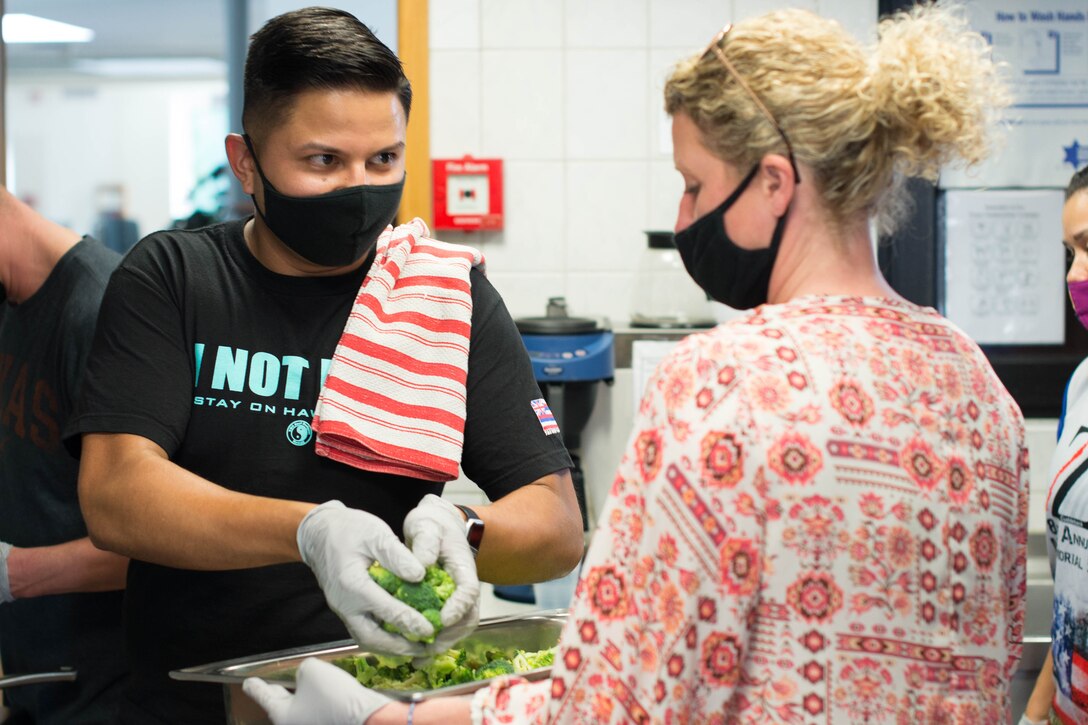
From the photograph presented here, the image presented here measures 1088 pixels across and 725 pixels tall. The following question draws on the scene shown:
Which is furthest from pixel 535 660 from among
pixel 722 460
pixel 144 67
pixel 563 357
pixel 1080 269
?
pixel 144 67

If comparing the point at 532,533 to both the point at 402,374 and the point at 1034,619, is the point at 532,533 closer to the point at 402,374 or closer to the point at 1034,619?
the point at 402,374

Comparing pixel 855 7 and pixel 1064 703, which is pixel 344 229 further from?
pixel 855 7

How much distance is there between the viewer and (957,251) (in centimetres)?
323

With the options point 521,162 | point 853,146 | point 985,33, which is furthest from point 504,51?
point 853,146

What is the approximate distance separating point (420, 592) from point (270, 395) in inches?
15.8

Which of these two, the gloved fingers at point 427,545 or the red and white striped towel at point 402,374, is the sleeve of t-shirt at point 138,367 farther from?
the gloved fingers at point 427,545

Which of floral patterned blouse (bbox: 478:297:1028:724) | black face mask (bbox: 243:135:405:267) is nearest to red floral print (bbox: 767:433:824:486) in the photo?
floral patterned blouse (bbox: 478:297:1028:724)

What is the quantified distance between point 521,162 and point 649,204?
0.40 meters

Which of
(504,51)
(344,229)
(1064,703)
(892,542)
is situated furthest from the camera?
(504,51)

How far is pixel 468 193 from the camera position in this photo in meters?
3.13

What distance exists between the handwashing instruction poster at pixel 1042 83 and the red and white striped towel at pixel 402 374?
2.26 m

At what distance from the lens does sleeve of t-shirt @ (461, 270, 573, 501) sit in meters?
1.43

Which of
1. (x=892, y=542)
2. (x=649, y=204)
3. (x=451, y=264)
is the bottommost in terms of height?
(x=892, y=542)

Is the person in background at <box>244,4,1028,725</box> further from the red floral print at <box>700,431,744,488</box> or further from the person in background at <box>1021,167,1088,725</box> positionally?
the person in background at <box>1021,167,1088,725</box>
